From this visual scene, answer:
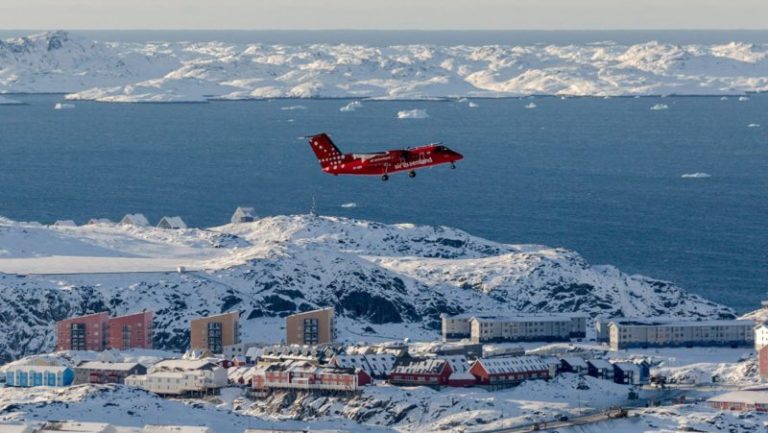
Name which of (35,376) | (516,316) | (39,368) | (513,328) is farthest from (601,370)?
(35,376)

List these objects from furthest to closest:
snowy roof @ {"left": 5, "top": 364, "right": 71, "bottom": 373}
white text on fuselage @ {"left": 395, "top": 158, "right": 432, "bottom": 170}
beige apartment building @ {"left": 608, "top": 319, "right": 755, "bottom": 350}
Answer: beige apartment building @ {"left": 608, "top": 319, "right": 755, "bottom": 350} → snowy roof @ {"left": 5, "top": 364, "right": 71, "bottom": 373} → white text on fuselage @ {"left": 395, "top": 158, "right": 432, "bottom": 170}

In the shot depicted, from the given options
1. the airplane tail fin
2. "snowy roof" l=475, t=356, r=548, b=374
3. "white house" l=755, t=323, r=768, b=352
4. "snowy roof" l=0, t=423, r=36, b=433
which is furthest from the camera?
"white house" l=755, t=323, r=768, b=352

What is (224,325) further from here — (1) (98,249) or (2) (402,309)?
(1) (98,249)

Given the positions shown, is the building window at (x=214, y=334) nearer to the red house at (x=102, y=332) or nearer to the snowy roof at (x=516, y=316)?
the red house at (x=102, y=332)

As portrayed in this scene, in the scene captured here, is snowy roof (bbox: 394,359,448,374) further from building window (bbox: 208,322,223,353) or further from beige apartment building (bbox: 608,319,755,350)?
beige apartment building (bbox: 608,319,755,350)

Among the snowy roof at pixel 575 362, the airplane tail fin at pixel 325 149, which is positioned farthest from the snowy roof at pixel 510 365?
the airplane tail fin at pixel 325 149

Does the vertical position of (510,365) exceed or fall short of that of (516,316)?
it falls short

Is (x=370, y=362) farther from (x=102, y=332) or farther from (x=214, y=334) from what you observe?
(x=102, y=332)

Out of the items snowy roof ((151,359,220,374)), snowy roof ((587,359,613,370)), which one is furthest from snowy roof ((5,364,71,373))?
snowy roof ((587,359,613,370))
